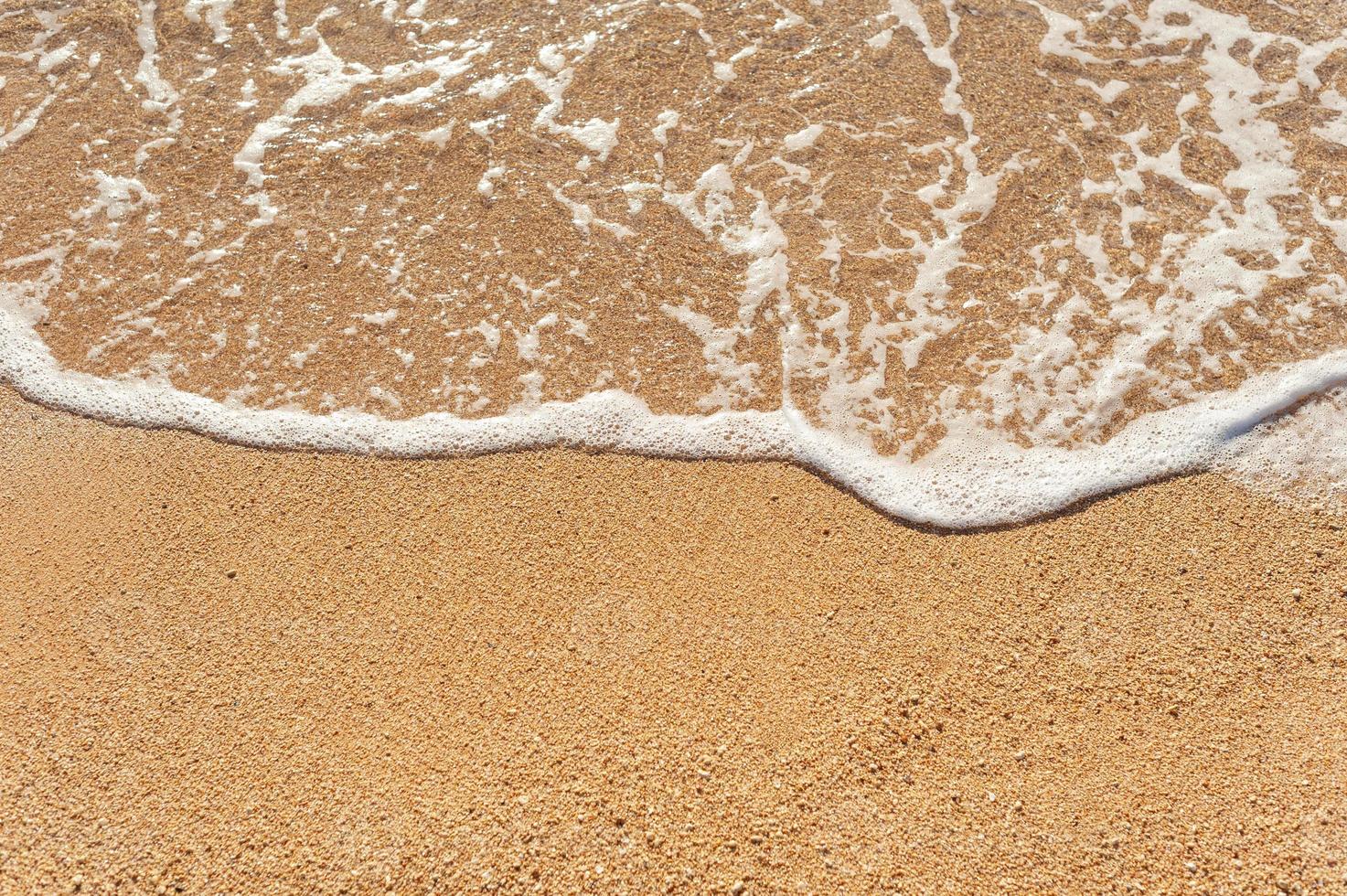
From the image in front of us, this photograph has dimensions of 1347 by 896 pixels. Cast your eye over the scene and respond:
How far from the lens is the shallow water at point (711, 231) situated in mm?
3744

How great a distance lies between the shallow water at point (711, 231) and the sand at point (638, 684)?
307 mm

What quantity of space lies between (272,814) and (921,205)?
13.0 feet

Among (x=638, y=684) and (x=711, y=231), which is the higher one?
(x=711, y=231)

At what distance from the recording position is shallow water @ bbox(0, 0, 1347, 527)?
374 centimetres

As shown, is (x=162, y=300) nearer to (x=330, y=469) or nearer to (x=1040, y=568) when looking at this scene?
(x=330, y=469)

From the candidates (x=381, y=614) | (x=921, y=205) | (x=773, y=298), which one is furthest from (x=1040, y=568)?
(x=381, y=614)

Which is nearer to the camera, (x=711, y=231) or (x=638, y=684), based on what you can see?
(x=638, y=684)

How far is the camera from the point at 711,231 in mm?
4449

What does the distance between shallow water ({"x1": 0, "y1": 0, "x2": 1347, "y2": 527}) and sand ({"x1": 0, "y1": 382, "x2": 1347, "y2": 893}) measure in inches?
12.1

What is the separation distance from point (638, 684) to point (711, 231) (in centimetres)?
249

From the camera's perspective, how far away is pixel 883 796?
8.68 ft

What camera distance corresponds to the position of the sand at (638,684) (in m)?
2.55

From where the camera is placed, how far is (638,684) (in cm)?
291

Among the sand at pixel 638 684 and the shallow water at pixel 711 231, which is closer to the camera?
the sand at pixel 638 684
